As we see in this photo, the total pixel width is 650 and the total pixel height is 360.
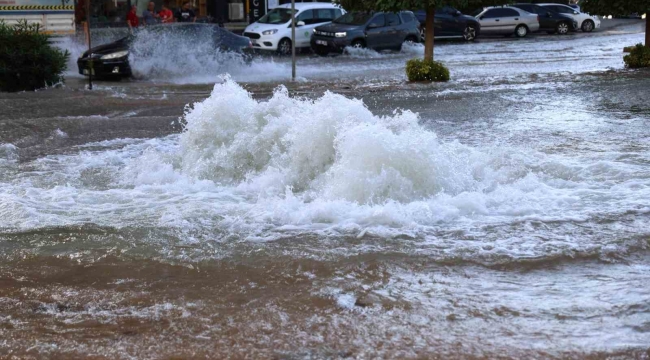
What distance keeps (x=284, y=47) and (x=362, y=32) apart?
8.37 ft

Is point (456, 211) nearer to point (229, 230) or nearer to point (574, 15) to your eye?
point (229, 230)

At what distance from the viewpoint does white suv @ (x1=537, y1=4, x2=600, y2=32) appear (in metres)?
36.8

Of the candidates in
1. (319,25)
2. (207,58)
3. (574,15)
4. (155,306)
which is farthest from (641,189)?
(574,15)

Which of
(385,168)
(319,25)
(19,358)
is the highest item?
(319,25)

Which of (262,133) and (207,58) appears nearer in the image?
(262,133)

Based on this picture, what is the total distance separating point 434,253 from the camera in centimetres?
Result: 652

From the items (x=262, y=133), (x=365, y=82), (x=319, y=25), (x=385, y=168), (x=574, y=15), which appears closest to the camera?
(x=385, y=168)

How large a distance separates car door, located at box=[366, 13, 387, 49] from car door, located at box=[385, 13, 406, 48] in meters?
0.20

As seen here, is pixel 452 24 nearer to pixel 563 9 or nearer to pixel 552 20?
pixel 552 20

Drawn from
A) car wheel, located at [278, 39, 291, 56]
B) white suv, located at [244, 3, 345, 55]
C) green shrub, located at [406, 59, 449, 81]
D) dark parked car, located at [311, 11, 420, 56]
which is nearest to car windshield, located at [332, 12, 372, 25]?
dark parked car, located at [311, 11, 420, 56]

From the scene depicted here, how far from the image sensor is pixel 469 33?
33.1m

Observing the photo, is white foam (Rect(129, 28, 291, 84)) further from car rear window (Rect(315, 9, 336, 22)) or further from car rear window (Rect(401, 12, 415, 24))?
car rear window (Rect(401, 12, 415, 24))

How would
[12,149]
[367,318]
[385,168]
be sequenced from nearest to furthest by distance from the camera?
[367,318] < [385,168] < [12,149]

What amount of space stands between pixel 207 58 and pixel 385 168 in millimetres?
13287
